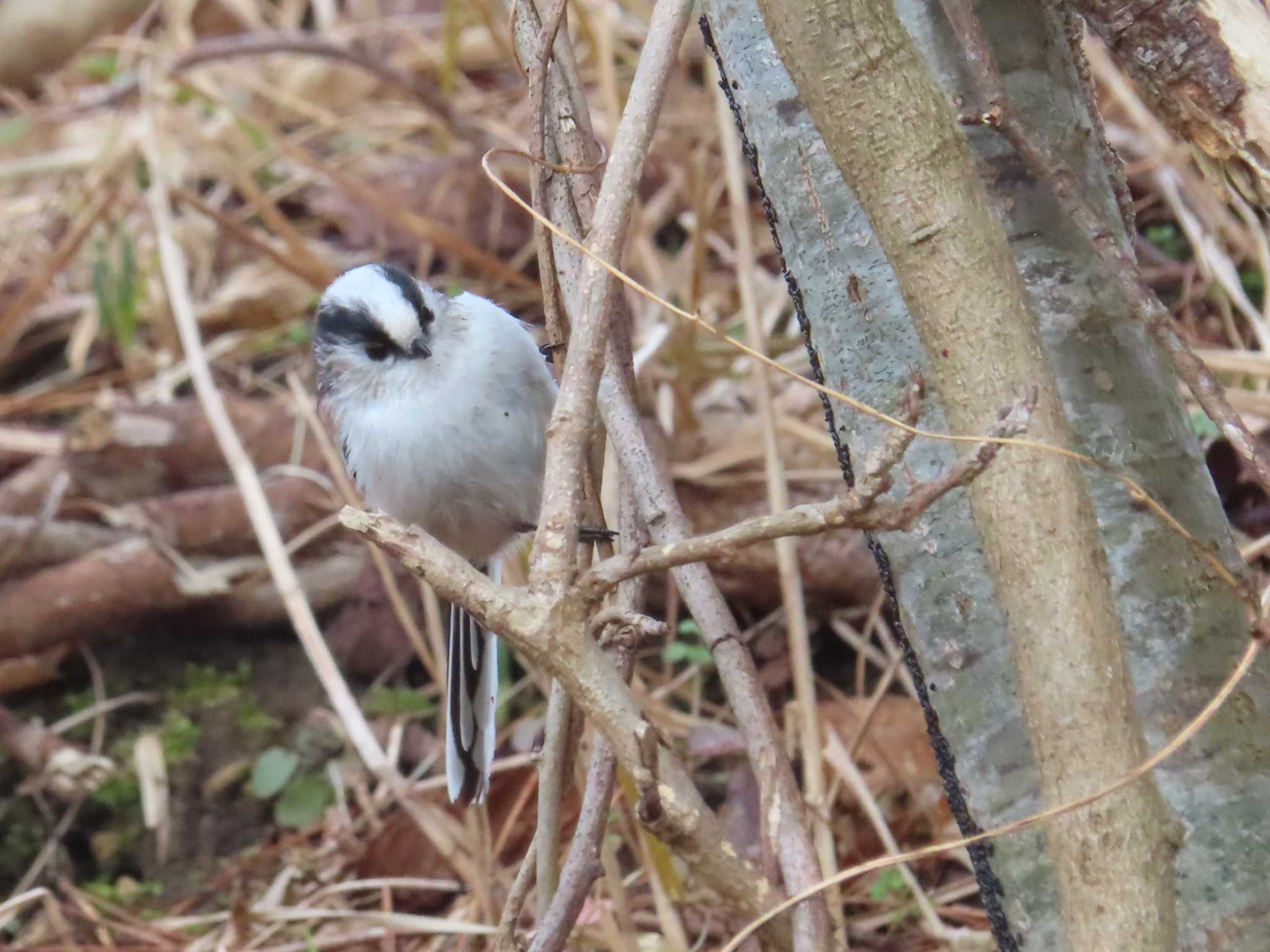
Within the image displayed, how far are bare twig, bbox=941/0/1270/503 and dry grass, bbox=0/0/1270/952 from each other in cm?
10

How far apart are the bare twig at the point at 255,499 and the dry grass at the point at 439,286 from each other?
0.27 feet

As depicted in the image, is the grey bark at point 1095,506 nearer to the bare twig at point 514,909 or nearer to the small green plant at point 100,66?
the bare twig at point 514,909

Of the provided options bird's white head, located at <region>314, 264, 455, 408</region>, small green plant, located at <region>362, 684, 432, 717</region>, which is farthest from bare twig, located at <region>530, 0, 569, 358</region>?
small green plant, located at <region>362, 684, 432, 717</region>

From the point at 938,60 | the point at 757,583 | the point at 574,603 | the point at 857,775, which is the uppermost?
the point at 938,60

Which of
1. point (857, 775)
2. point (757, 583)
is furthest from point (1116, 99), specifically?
point (857, 775)

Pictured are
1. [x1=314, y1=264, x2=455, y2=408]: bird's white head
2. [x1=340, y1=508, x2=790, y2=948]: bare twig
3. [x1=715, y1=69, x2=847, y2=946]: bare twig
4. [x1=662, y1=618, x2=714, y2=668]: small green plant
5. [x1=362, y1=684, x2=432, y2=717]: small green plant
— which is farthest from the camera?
[x1=362, y1=684, x2=432, y2=717]: small green plant

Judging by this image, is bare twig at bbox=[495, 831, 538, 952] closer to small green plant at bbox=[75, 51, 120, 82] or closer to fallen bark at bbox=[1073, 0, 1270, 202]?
fallen bark at bbox=[1073, 0, 1270, 202]

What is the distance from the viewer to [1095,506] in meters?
1.18

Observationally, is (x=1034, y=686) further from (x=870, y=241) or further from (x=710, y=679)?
(x=710, y=679)

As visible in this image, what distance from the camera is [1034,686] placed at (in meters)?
0.90

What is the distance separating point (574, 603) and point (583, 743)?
1219 mm

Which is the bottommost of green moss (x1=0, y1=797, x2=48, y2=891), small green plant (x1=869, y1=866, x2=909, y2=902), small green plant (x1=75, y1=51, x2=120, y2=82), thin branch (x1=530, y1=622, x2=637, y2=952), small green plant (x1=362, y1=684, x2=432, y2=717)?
small green plant (x1=869, y1=866, x2=909, y2=902)

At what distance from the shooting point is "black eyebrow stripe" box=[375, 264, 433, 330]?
1860 mm

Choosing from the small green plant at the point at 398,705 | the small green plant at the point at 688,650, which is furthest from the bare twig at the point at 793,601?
the small green plant at the point at 398,705
